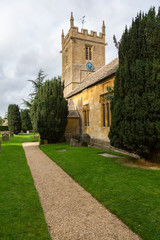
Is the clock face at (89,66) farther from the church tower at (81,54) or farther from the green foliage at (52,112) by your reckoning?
the green foliage at (52,112)

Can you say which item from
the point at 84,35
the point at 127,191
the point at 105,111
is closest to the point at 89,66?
the point at 84,35

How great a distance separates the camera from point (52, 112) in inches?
632

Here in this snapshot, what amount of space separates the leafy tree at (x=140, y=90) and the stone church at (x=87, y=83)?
445 centimetres

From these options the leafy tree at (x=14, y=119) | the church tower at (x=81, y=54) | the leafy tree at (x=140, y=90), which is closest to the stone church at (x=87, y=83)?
the church tower at (x=81, y=54)

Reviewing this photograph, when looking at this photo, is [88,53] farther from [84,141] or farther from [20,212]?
[20,212]

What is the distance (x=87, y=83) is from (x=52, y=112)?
5407 millimetres

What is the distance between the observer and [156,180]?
216 inches

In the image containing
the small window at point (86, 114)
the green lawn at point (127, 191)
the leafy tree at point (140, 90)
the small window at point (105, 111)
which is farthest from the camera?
the small window at point (86, 114)

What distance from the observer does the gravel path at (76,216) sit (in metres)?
2.94

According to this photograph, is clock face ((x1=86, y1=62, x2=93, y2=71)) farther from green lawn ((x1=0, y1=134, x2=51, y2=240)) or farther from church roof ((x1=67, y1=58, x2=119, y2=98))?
green lawn ((x1=0, y1=134, x2=51, y2=240))

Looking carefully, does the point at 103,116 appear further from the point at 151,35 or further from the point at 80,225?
the point at 80,225

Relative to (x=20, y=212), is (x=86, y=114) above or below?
above

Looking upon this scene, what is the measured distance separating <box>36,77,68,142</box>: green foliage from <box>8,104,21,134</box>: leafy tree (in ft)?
59.9

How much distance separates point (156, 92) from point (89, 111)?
399 inches
